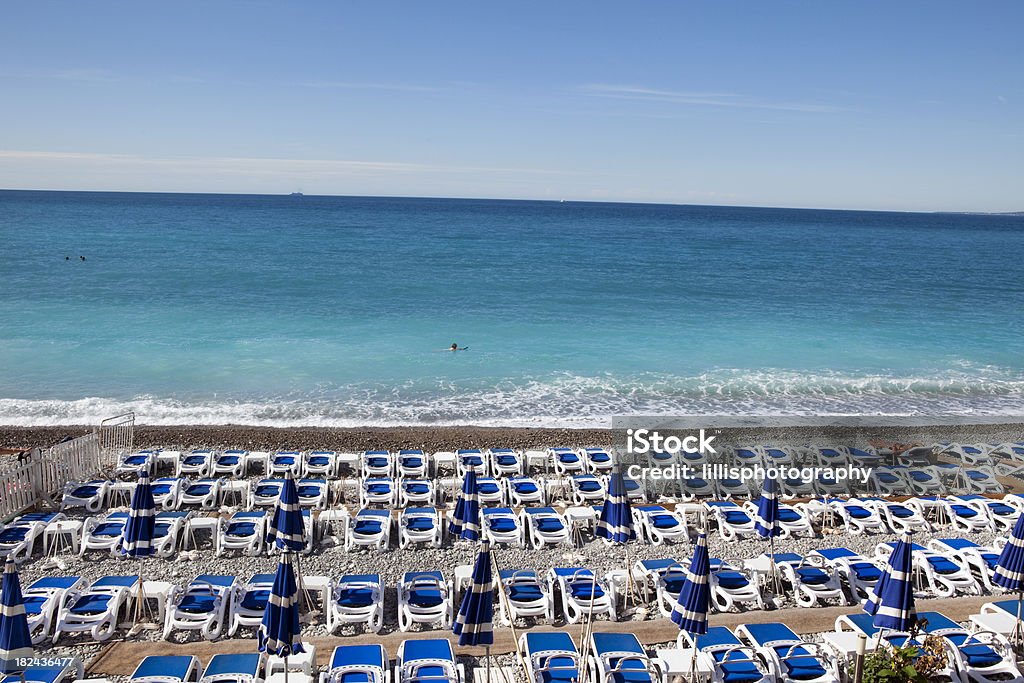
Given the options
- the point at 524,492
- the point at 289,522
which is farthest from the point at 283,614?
the point at 524,492

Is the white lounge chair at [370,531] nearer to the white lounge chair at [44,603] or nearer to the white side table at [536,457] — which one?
the white lounge chair at [44,603]

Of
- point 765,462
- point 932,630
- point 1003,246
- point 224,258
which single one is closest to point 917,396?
point 765,462

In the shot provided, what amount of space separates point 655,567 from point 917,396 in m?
16.0

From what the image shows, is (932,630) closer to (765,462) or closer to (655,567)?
(655,567)

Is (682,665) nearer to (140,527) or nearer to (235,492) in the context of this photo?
(140,527)

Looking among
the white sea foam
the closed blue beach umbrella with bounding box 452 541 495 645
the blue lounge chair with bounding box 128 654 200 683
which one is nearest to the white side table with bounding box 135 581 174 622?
the blue lounge chair with bounding box 128 654 200 683

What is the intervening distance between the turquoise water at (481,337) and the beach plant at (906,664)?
1180 centimetres

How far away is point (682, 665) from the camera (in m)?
6.41

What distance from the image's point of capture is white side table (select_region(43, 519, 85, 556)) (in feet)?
30.1

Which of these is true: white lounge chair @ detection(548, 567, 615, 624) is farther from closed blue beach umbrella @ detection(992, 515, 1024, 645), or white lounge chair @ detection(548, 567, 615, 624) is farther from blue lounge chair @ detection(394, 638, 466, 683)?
closed blue beach umbrella @ detection(992, 515, 1024, 645)

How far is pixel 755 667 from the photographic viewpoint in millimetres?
6516

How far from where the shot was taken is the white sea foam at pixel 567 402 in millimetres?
18109

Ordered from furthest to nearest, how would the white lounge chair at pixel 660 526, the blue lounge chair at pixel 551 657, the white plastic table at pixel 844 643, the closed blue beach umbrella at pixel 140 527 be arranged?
the white lounge chair at pixel 660 526, the closed blue beach umbrella at pixel 140 527, the white plastic table at pixel 844 643, the blue lounge chair at pixel 551 657

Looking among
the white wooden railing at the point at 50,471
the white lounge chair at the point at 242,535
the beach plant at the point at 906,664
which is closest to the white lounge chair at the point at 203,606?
the white lounge chair at the point at 242,535
